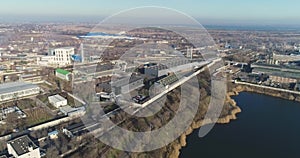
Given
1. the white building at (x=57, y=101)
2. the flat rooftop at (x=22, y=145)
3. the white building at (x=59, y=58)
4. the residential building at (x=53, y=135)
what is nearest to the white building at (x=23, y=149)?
the flat rooftop at (x=22, y=145)

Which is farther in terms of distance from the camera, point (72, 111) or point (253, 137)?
point (72, 111)

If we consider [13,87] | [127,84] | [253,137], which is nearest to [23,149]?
[127,84]

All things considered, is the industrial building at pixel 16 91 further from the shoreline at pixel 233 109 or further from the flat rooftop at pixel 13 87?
the shoreline at pixel 233 109

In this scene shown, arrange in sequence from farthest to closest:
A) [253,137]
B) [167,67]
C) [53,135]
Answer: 1. [167,67]
2. [253,137]
3. [53,135]

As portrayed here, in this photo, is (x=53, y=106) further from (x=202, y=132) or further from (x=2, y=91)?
(x=202, y=132)

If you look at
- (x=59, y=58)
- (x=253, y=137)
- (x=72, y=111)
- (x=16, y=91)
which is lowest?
(x=253, y=137)

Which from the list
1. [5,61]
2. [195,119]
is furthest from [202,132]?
[5,61]

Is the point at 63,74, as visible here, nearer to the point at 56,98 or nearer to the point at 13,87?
the point at 13,87
